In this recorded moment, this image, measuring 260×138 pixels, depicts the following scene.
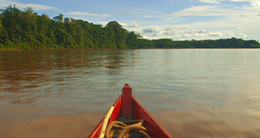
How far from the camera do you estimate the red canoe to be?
7.96 feet

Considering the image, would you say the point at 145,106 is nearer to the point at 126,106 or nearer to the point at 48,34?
the point at 126,106

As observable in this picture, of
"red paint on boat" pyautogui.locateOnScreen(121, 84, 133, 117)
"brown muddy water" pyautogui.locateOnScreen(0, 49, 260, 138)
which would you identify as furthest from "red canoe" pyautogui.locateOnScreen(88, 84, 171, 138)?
"brown muddy water" pyautogui.locateOnScreen(0, 49, 260, 138)

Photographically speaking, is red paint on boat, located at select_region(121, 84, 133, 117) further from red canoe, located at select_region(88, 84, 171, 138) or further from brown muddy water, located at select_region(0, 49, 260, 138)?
brown muddy water, located at select_region(0, 49, 260, 138)

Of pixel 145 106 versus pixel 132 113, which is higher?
pixel 132 113

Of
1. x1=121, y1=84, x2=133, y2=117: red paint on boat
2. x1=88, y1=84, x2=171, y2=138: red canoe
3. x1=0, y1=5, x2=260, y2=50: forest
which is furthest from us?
x1=0, y1=5, x2=260, y2=50: forest

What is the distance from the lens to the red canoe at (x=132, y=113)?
243 cm

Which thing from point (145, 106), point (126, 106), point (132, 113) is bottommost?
point (145, 106)

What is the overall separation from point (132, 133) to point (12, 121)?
Answer: 10.1 ft

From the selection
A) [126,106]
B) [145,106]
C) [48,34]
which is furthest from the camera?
[48,34]

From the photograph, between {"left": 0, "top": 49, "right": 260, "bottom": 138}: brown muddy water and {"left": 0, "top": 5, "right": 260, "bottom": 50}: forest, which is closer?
{"left": 0, "top": 49, "right": 260, "bottom": 138}: brown muddy water

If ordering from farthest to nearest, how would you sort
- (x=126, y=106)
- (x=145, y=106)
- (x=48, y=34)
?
(x=48, y=34) < (x=145, y=106) < (x=126, y=106)

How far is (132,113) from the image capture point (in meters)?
3.70

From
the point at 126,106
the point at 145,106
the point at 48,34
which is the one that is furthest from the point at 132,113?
the point at 48,34

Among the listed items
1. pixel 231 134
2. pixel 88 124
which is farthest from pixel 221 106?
pixel 88 124
